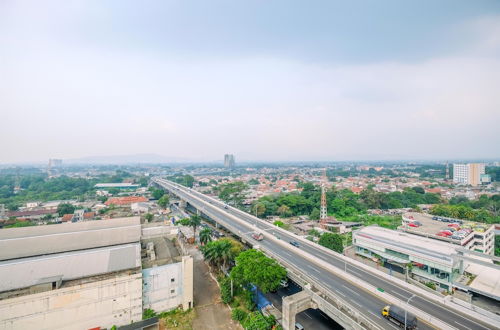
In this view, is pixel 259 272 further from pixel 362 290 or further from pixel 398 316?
pixel 398 316

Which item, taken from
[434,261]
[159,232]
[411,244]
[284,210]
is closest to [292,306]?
[434,261]

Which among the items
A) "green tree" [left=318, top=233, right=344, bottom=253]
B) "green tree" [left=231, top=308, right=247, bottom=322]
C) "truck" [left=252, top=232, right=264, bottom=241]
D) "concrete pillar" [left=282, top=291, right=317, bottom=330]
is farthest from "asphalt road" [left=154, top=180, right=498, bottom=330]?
"green tree" [left=231, top=308, right=247, bottom=322]

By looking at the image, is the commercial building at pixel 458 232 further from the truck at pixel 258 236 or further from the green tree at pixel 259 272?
the green tree at pixel 259 272

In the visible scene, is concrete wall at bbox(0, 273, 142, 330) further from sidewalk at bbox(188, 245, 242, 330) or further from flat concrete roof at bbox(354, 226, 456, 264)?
flat concrete roof at bbox(354, 226, 456, 264)

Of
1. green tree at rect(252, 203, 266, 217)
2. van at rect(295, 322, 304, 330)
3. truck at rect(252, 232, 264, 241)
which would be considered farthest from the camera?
green tree at rect(252, 203, 266, 217)

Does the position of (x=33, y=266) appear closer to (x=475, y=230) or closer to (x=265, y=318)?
(x=265, y=318)

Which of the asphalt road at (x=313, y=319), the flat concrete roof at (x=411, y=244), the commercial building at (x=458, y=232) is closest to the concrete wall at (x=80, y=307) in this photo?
the asphalt road at (x=313, y=319)
